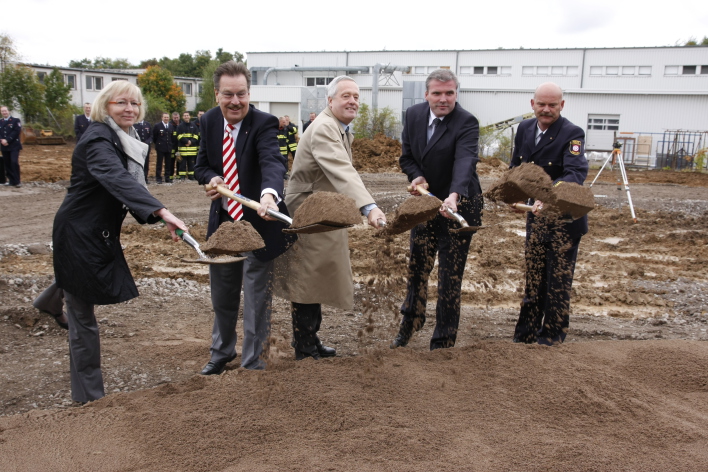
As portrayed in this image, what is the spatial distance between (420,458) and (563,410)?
915 millimetres

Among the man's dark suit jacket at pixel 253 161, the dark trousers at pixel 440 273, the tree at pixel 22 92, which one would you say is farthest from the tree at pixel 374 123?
the man's dark suit jacket at pixel 253 161

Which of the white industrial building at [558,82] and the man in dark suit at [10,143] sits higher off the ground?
the white industrial building at [558,82]

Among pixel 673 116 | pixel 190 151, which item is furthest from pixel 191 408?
pixel 673 116

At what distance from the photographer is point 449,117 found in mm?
4047

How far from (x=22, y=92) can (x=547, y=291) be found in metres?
32.4

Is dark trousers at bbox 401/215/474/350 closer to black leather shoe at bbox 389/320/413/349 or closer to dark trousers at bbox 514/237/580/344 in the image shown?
black leather shoe at bbox 389/320/413/349

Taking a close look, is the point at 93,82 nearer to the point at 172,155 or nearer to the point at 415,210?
the point at 172,155

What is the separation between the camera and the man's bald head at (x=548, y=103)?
4012mm

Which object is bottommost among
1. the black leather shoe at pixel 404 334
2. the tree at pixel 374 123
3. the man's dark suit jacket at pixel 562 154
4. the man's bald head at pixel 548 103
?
the black leather shoe at pixel 404 334

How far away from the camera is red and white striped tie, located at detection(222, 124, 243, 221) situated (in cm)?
363

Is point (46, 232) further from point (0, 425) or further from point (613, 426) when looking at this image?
point (613, 426)

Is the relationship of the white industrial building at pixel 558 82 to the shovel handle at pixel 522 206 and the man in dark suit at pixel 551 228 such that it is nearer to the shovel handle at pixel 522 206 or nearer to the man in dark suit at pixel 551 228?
the man in dark suit at pixel 551 228

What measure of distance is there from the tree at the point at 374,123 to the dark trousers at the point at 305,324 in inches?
958

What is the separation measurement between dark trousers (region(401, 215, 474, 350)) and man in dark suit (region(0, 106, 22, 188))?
11809 millimetres
